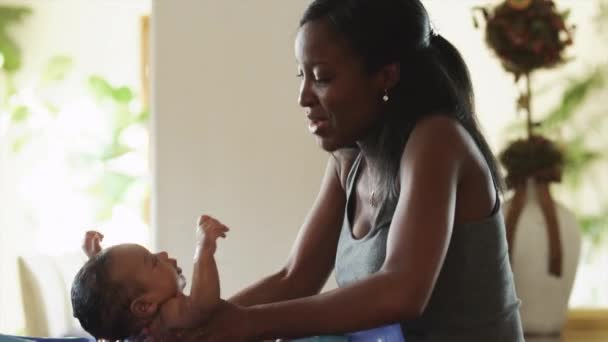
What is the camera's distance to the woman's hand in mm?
1097

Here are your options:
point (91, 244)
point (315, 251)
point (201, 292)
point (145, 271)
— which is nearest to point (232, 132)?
point (315, 251)

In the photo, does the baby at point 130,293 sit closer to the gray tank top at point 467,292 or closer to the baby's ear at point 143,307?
the baby's ear at point 143,307

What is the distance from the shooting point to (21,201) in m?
3.92

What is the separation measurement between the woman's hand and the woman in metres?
0.12

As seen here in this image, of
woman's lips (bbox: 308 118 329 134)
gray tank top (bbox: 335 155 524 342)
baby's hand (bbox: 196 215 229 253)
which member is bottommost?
gray tank top (bbox: 335 155 524 342)

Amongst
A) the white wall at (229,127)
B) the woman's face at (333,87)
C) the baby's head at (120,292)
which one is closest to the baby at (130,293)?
the baby's head at (120,292)

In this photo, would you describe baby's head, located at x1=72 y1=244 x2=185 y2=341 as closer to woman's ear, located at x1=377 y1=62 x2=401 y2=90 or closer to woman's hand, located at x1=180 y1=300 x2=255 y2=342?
woman's hand, located at x1=180 y1=300 x2=255 y2=342

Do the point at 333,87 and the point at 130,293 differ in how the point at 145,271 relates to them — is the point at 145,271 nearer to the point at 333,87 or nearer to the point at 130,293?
the point at 130,293

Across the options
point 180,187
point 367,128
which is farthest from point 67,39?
point 367,128

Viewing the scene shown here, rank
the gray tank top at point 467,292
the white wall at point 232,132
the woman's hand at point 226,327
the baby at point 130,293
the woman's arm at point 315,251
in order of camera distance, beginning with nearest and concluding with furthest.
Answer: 1. the woman's hand at point 226,327
2. the baby at point 130,293
3. the gray tank top at point 467,292
4. the woman's arm at point 315,251
5. the white wall at point 232,132

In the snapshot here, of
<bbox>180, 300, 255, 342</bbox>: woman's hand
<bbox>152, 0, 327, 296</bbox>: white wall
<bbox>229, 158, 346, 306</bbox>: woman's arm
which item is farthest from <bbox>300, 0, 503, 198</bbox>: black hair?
<bbox>152, 0, 327, 296</bbox>: white wall

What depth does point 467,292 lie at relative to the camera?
51.8 inches

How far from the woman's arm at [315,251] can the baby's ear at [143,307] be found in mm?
356

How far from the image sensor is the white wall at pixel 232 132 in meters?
2.68
